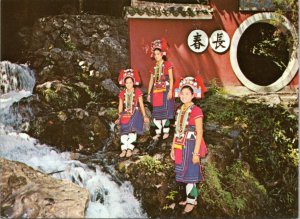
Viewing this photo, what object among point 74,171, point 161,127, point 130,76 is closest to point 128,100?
point 130,76

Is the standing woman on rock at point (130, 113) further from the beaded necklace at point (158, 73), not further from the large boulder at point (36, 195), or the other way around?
the large boulder at point (36, 195)

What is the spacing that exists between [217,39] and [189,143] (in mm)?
1594

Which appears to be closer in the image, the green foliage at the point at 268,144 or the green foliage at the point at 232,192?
the green foliage at the point at 232,192

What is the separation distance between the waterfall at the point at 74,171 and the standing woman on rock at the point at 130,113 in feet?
1.56

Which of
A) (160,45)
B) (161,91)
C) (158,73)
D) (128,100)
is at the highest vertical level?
(160,45)

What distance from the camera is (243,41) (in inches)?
232

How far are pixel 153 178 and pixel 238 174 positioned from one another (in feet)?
3.60

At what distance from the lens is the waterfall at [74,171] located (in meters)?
5.04

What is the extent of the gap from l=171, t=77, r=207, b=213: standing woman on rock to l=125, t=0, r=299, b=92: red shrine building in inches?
23.1

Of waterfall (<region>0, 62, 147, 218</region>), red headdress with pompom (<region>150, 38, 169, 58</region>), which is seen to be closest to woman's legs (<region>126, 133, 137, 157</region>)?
waterfall (<region>0, 62, 147, 218</region>)

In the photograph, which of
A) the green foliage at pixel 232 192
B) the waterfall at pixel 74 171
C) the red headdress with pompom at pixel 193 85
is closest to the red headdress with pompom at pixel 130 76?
the red headdress with pompom at pixel 193 85

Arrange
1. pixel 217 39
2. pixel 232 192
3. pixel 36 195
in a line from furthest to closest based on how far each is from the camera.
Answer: pixel 217 39
pixel 232 192
pixel 36 195

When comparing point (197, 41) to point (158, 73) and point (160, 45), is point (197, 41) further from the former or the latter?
point (158, 73)

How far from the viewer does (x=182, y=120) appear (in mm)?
5176
